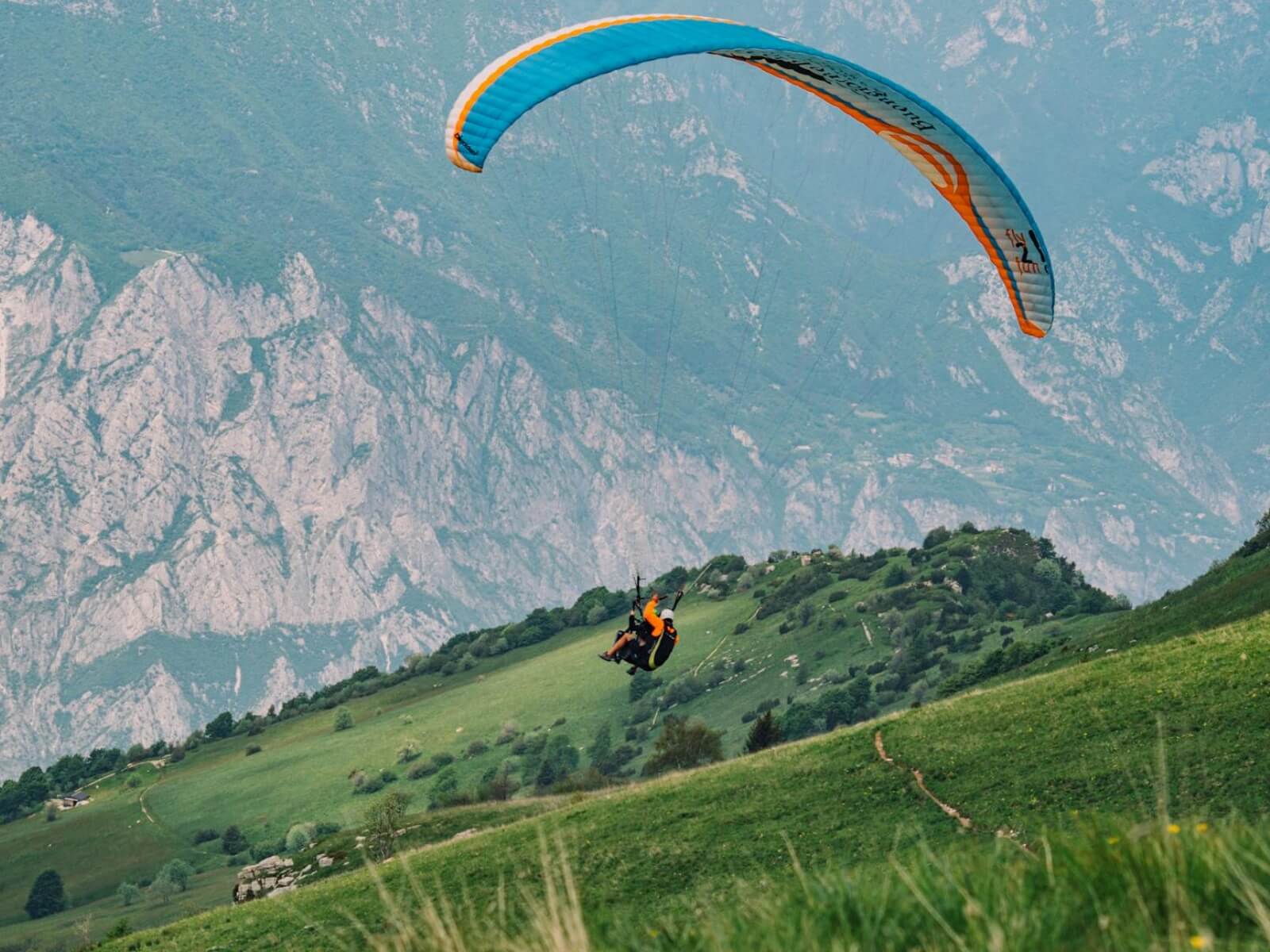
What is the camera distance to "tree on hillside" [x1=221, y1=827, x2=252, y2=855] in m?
148

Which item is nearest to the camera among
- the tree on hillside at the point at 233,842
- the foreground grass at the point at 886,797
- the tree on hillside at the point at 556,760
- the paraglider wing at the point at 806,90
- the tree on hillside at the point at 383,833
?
the foreground grass at the point at 886,797

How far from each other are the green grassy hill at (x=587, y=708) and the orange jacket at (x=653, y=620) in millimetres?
69960

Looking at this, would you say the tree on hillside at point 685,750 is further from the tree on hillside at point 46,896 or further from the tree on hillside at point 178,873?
the tree on hillside at point 46,896

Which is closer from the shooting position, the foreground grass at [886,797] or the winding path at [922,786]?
the foreground grass at [886,797]

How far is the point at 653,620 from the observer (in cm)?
3784

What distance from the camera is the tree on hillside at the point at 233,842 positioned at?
5837 inches

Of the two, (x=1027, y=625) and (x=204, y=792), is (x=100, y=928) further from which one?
(x=1027, y=625)

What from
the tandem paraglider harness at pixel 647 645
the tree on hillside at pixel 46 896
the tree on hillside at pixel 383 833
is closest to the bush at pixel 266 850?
the tree on hillside at pixel 46 896

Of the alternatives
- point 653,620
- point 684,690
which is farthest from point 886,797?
point 684,690

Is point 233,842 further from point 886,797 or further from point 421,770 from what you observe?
point 886,797

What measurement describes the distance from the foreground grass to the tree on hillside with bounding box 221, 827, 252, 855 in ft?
365

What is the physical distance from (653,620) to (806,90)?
14.0 m

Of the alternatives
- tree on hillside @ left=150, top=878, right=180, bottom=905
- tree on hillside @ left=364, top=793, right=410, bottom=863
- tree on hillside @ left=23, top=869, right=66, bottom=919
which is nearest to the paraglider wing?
tree on hillside @ left=364, top=793, right=410, bottom=863

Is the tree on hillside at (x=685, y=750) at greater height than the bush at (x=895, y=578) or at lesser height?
lesser
